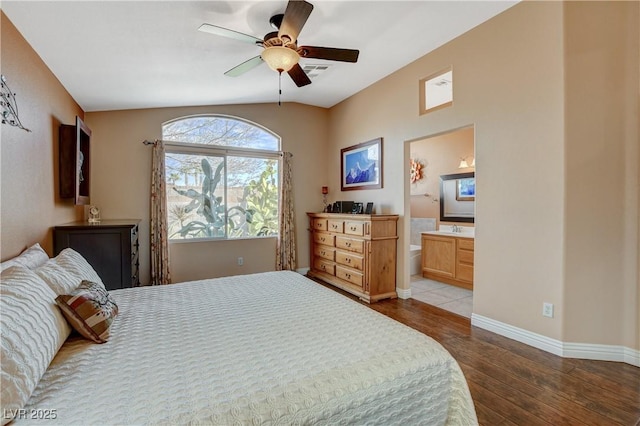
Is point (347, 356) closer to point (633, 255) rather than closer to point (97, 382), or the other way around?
point (97, 382)

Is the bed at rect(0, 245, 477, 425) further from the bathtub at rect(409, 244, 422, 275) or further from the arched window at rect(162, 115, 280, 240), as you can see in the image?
the bathtub at rect(409, 244, 422, 275)

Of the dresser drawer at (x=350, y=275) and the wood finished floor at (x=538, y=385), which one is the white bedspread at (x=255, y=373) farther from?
the dresser drawer at (x=350, y=275)

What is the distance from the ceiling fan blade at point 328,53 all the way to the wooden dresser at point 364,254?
1.97 m

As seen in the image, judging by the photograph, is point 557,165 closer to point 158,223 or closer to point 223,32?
point 223,32

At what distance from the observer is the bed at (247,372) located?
939 millimetres

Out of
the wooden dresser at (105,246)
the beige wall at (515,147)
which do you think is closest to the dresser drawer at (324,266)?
the beige wall at (515,147)

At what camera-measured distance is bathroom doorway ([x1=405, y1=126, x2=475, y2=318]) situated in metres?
4.34

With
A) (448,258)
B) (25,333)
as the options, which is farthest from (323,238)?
(25,333)

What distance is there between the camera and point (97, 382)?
1.05 meters

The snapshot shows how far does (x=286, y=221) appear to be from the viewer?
508cm

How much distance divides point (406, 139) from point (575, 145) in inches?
70.7

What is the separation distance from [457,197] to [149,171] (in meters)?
4.96

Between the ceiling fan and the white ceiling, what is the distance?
24cm

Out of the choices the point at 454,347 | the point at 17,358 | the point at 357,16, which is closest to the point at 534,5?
the point at 357,16
